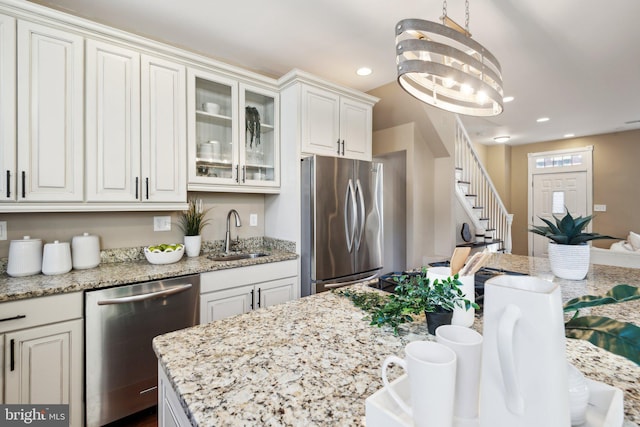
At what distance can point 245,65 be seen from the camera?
2879 mm

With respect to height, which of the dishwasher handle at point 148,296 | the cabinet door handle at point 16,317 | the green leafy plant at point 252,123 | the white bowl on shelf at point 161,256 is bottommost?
the cabinet door handle at point 16,317

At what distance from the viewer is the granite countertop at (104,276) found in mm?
1521

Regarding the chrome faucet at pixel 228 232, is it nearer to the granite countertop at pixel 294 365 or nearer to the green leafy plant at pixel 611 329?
the granite countertop at pixel 294 365

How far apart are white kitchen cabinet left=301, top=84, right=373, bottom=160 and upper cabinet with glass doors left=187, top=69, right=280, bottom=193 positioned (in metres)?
0.32

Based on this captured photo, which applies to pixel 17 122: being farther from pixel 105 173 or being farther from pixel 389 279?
pixel 389 279

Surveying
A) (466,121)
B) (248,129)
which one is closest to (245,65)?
(248,129)

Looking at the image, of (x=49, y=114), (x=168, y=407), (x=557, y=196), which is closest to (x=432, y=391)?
(x=168, y=407)

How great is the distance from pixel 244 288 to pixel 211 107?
149cm

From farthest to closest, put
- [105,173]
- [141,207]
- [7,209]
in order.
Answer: [141,207] → [105,173] → [7,209]

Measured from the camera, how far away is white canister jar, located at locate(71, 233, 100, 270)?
1945mm

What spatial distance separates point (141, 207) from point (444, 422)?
2221 millimetres

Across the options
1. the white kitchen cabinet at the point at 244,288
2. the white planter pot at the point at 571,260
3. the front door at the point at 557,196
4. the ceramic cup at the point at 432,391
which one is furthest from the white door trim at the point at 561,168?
the ceramic cup at the point at 432,391

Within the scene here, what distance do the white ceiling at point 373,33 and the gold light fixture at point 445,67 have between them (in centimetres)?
82

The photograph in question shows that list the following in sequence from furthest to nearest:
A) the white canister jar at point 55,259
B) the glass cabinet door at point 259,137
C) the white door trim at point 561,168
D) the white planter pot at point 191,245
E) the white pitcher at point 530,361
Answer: the white door trim at point 561,168 < the glass cabinet door at point 259,137 < the white planter pot at point 191,245 < the white canister jar at point 55,259 < the white pitcher at point 530,361
